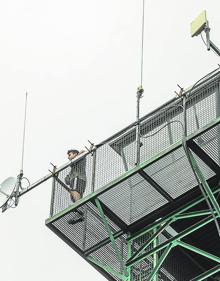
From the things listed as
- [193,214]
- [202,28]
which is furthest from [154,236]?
[202,28]

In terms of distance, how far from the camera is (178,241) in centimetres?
3594

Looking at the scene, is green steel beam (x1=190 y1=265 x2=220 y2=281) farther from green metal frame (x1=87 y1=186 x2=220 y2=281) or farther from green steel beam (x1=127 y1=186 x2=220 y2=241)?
green steel beam (x1=127 y1=186 x2=220 y2=241)

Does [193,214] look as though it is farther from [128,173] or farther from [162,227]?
[128,173]

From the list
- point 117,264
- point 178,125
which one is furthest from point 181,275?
point 178,125

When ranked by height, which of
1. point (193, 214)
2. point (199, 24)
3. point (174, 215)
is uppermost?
point (199, 24)

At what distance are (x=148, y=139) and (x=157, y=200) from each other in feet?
→ 5.00

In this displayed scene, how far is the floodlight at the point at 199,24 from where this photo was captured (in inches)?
1415

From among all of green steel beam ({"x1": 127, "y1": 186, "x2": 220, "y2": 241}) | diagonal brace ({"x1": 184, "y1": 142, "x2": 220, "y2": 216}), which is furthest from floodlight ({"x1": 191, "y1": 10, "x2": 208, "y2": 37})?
green steel beam ({"x1": 127, "y1": 186, "x2": 220, "y2": 241})

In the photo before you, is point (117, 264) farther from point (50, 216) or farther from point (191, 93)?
point (191, 93)

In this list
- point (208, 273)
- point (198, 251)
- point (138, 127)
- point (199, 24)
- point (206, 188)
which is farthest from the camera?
point (138, 127)

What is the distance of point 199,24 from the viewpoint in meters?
36.1

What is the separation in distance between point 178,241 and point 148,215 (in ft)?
3.59

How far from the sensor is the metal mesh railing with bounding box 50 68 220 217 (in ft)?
117

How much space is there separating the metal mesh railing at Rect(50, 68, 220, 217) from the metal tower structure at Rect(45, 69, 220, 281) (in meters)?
0.02
